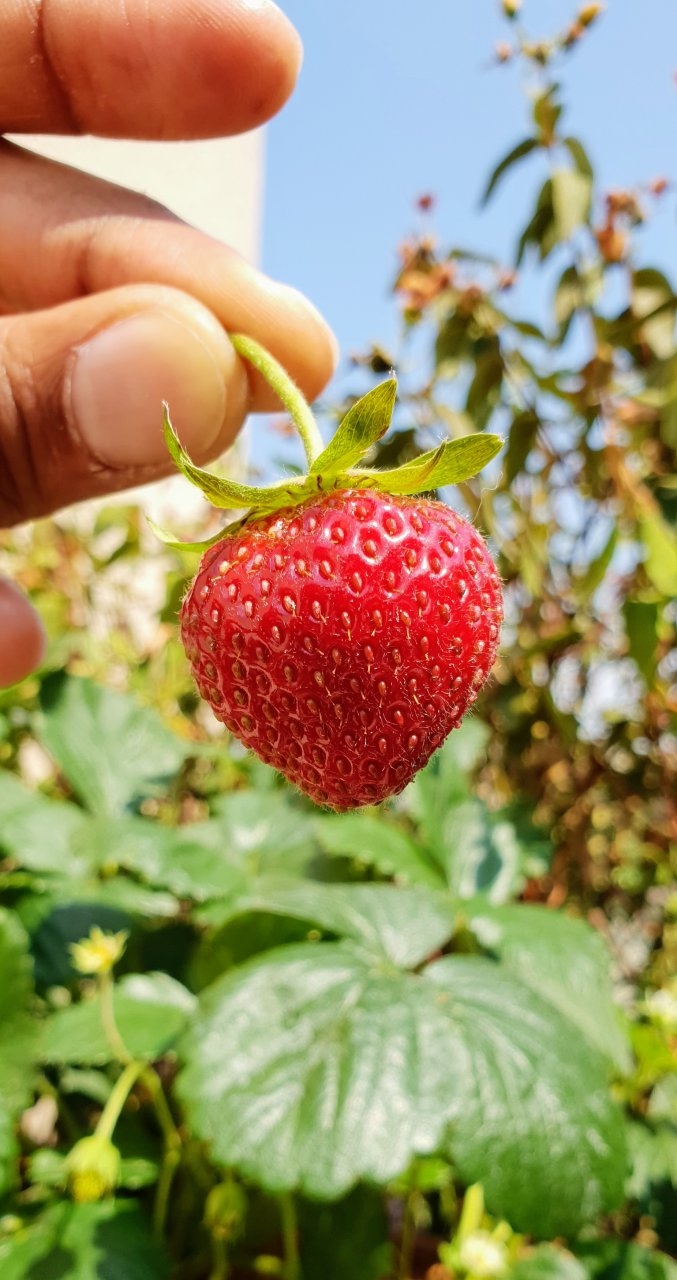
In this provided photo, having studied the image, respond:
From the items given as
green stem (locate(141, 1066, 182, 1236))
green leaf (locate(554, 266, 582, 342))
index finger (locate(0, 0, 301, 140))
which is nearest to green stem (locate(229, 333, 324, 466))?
index finger (locate(0, 0, 301, 140))

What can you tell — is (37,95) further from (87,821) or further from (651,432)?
(651,432)

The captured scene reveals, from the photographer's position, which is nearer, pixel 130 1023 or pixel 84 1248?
pixel 84 1248

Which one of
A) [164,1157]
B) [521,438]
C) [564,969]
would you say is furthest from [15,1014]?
[521,438]

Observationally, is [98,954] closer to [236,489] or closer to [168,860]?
[168,860]

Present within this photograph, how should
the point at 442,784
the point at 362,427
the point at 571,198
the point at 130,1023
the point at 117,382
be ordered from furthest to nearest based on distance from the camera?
1. the point at 442,784
2. the point at 571,198
3. the point at 130,1023
4. the point at 117,382
5. the point at 362,427

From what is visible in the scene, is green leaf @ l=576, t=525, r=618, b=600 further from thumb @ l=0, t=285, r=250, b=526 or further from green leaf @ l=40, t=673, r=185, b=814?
green leaf @ l=40, t=673, r=185, b=814

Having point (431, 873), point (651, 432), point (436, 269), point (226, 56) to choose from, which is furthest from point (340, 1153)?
point (436, 269)
